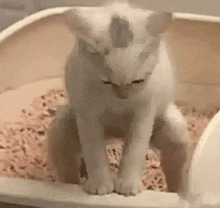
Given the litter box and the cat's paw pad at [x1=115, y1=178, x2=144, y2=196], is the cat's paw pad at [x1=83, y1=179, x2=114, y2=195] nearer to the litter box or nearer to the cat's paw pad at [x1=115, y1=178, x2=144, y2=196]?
the cat's paw pad at [x1=115, y1=178, x2=144, y2=196]

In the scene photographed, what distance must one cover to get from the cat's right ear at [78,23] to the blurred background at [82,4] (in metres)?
0.78

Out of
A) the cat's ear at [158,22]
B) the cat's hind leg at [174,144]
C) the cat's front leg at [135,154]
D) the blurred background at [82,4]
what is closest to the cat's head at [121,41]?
the cat's ear at [158,22]

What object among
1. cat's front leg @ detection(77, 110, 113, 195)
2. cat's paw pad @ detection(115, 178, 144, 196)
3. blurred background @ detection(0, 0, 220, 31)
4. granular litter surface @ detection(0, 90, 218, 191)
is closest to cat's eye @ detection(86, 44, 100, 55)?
cat's front leg @ detection(77, 110, 113, 195)

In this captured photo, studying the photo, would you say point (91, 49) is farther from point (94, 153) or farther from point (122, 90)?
point (94, 153)

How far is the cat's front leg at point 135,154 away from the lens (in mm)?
750

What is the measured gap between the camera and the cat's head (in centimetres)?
59

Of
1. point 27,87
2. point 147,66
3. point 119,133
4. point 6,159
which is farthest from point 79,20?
point 27,87

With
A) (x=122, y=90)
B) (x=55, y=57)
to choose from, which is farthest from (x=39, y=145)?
(x=122, y=90)

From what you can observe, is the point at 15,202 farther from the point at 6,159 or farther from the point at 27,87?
the point at 27,87

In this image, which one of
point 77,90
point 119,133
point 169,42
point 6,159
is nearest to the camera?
point 77,90

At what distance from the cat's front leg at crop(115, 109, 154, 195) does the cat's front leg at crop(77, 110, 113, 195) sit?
27mm

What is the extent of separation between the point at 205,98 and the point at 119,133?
553mm

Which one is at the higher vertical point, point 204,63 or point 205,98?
point 204,63

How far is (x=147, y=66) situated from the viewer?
622 millimetres
